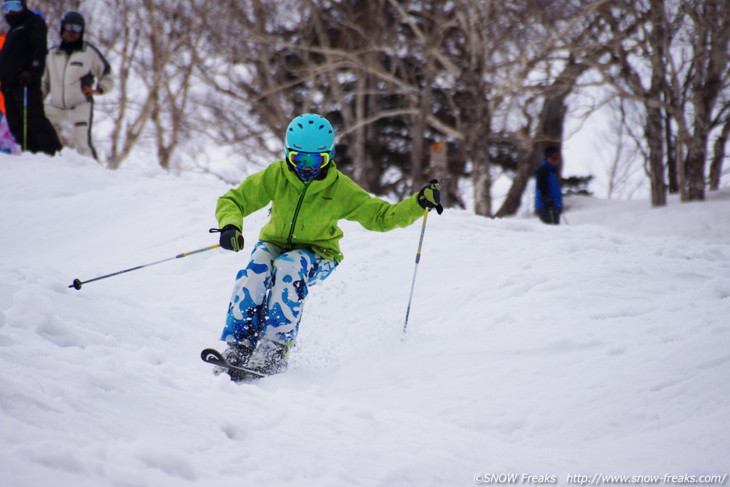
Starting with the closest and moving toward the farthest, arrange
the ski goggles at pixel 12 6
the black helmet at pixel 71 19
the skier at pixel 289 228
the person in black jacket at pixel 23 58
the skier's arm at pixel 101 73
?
the skier at pixel 289 228, the ski goggles at pixel 12 6, the person in black jacket at pixel 23 58, the black helmet at pixel 71 19, the skier's arm at pixel 101 73

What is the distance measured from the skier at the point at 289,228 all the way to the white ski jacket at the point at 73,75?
588 centimetres

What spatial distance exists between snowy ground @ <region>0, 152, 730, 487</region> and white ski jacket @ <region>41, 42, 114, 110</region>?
8.62ft

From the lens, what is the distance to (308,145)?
385cm

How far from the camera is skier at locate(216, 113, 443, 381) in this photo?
150 inches

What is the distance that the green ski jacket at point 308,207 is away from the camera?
399 centimetres

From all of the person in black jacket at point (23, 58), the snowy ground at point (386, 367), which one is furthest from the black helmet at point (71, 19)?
the snowy ground at point (386, 367)

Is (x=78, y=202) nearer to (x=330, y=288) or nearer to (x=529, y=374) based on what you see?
(x=330, y=288)

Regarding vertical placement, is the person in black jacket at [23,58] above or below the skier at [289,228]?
above

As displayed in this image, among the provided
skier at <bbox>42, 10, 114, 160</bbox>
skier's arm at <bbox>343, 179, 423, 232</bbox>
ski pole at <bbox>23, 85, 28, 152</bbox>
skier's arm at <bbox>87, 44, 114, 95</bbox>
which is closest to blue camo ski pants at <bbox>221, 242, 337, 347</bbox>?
skier's arm at <bbox>343, 179, 423, 232</bbox>

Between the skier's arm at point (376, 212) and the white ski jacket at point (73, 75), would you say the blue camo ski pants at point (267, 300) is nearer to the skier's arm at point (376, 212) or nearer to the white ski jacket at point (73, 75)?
the skier's arm at point (376, 212)

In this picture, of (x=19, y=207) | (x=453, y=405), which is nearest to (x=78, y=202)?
(x=19, y=207)

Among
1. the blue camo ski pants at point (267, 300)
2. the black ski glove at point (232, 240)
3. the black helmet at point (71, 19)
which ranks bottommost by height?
the blue camo ski pants at point (267, 300)

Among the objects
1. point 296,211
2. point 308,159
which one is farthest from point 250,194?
point 308,159

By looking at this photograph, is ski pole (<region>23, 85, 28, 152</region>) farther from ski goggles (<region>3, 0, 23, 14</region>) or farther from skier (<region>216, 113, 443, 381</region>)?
skier (<region>216, 113, 443, 381</region>)
